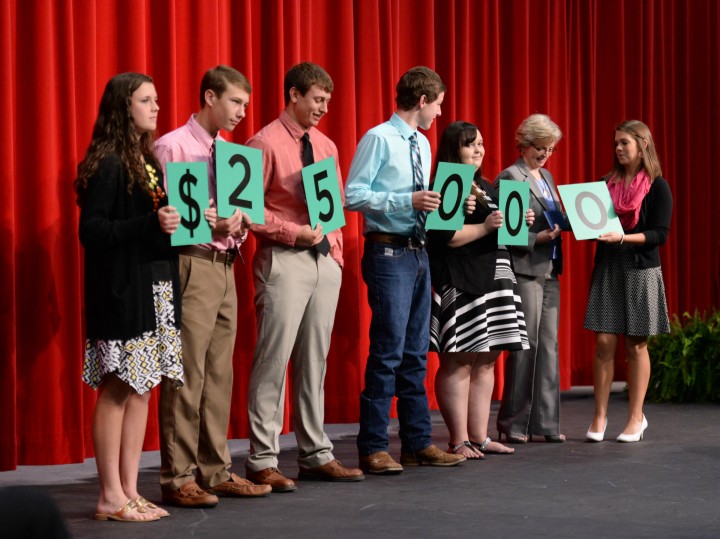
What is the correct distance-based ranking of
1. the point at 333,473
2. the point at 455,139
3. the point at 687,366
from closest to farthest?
the point at 333,473
the point at 455,139
the point at 687,366

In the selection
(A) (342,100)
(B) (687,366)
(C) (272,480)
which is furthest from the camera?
(B) (687,366)

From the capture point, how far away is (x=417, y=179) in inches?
146

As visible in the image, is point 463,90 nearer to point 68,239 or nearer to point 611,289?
point 611,289

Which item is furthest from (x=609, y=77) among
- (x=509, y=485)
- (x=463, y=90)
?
(x=509, y=485)

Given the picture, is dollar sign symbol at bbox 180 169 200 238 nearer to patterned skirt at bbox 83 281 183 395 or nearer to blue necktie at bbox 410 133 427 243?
patterned skirt at bbox 83 281 183 395

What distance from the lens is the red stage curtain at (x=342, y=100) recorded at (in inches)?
143

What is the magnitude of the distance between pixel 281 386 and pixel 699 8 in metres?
5.24

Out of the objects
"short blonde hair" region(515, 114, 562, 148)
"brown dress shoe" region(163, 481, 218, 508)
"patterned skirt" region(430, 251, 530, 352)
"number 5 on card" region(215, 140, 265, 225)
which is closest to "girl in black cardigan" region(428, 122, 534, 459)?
"patterned skirt" region(430, 251, 530, 352)

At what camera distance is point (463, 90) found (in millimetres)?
5871

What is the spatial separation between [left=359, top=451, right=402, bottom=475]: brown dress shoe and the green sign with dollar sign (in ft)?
3.65

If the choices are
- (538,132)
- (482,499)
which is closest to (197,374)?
(482,499)

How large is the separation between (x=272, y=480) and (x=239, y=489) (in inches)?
5.4

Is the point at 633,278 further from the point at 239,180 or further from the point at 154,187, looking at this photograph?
the point at 154,187

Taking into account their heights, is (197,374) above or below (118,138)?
below
